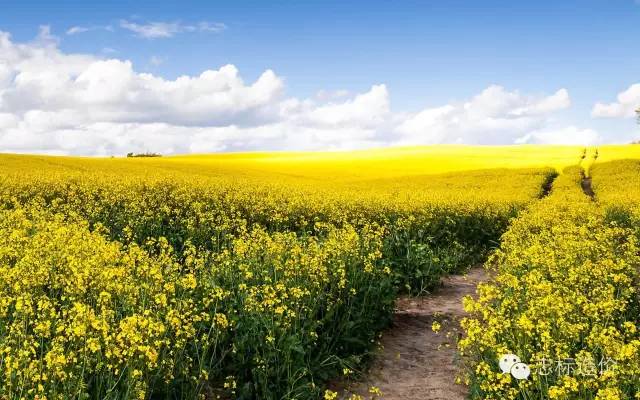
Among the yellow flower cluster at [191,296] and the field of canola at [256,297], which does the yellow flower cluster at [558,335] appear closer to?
the field of canola at [256,297]

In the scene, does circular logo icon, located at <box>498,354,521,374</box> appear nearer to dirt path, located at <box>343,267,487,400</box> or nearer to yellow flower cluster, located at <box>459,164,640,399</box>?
yellow flower cluster, located at <box>459,164,640,399</box>

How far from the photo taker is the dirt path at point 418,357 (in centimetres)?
820

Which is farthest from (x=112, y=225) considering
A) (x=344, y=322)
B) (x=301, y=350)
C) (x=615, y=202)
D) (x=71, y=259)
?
(x=615, y=202)

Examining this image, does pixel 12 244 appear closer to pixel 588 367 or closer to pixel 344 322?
pixel 344 322

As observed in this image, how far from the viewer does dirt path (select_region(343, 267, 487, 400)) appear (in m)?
8.20

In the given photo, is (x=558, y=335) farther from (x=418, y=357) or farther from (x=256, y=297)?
(x=256, y=297)

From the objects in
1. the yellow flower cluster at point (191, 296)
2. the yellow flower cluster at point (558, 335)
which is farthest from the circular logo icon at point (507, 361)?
the yellow flower cluster at point (191, 296)

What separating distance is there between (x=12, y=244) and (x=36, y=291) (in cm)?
238

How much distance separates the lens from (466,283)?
606 inches

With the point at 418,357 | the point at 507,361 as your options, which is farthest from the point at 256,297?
the point at 507,361

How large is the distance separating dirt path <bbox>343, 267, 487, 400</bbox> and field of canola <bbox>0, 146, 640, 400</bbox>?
1.25 feet

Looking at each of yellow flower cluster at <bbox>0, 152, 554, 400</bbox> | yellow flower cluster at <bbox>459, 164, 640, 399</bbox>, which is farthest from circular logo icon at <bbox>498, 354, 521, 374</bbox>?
yellow flower cluster at <bbox>0, 152, 554, 400</bbox>

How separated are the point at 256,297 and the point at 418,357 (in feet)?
10.4

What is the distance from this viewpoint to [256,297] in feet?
27.1
